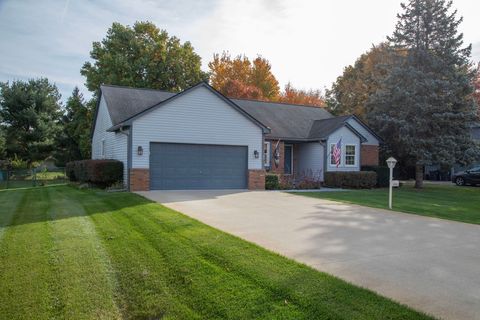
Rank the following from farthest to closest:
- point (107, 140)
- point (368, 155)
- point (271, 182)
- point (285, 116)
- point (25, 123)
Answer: point (25, 123) < point (285, 116) < point (368, 155) < point (107, 140) < point (271, 182)

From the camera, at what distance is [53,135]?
36.7 meters

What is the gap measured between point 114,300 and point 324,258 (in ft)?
10.2

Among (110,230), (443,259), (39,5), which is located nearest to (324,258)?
(443,259)

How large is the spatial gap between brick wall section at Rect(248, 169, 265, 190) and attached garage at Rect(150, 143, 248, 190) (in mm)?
226

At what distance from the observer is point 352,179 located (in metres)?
21.1

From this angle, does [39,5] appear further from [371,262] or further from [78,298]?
[371,262]

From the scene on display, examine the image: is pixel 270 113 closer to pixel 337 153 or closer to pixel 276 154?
pixel 276 154

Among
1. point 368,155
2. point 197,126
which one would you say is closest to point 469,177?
point 368,155

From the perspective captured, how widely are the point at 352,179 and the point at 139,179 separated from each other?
11.6 m

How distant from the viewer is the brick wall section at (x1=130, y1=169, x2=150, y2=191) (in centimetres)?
1626

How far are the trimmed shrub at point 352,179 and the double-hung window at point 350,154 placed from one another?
1.79 metres

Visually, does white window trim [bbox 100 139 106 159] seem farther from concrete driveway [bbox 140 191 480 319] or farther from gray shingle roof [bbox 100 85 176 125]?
concrete driveway [bbox 140 191 480 319]

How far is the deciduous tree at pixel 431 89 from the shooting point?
2210 cm

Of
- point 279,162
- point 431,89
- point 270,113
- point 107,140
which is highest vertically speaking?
point 431,89
